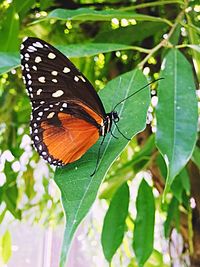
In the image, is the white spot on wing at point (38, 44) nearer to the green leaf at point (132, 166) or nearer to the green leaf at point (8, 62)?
the green leaf at point (8, 62)

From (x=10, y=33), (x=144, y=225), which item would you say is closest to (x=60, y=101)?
(x=10, y=33)

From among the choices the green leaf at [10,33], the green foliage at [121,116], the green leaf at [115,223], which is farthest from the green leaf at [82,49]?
the green leaf at [115,223]

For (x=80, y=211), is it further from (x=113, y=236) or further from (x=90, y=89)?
(x=113, y=236)

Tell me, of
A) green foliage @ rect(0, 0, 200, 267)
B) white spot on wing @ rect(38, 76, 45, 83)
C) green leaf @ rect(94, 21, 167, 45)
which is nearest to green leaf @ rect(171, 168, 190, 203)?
green foliage @ rect(0, 0, 200, 267)

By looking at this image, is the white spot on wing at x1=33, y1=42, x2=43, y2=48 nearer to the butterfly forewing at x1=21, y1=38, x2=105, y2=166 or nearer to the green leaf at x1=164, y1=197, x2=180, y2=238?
the butterfly forewing at x1=21, y1=38, x2=105, y2=166

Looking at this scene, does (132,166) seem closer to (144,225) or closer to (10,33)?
(144,225)

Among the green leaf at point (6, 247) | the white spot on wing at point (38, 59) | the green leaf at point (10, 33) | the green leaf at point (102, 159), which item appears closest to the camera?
the green leaf at point (102, 159)
